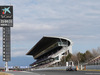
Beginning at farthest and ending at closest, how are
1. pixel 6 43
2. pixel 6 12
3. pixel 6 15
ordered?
pixel 6 43, pixel 6 15, pixel 6 12

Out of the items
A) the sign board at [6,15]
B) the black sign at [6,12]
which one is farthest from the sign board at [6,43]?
the black sign at [6,12]

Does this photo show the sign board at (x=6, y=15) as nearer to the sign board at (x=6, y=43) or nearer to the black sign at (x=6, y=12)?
the black sign at (x=6, y=12)

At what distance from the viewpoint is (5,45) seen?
125m

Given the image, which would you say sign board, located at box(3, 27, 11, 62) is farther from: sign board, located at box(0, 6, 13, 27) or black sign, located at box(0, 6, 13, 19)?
black sign, located at box(0, 6, 13, 19)

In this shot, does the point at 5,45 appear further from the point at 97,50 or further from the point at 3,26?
the point at 97,50

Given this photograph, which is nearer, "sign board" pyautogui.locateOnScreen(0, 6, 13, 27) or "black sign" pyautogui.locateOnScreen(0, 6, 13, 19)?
"black sign" pyautogui.locateOnScreen(0, 6, 13, 19)

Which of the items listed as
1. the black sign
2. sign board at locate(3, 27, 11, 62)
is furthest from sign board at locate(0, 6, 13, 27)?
sign board at locate(3, 27, 11, 62)

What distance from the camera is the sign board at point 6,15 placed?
4717 inches

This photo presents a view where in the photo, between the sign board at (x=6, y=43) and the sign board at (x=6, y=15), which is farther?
the sign board at (x=6, y=43)

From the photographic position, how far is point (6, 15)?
120250mm

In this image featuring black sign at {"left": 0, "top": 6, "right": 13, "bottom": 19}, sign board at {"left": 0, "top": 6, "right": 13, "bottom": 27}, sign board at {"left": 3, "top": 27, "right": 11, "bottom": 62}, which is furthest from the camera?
sign board at {"left": 3, "top": 27, "right": 11, "bottom": 62}

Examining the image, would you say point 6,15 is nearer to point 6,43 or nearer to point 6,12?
point 6,12

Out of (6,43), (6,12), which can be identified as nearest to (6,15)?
(6,12)

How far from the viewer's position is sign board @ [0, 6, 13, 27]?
119812 mm
